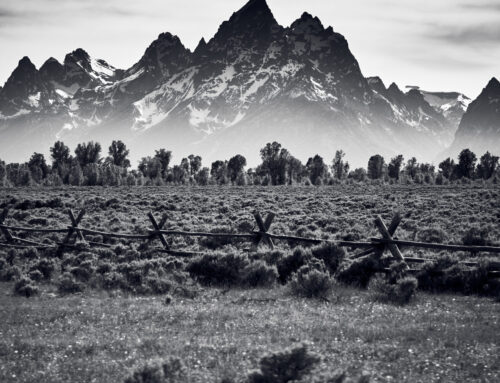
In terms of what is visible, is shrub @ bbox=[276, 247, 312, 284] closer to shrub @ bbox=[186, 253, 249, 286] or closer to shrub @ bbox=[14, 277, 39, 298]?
shrub @ bbox=[186, 253, 249, 286]

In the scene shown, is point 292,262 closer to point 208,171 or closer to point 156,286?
point 156,286

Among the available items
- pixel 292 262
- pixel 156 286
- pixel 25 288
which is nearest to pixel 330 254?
pixel 292 262

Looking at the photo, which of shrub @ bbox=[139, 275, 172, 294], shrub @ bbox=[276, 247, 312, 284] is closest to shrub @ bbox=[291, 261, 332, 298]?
shrub @ bbox=[276, 247, 312, 284]

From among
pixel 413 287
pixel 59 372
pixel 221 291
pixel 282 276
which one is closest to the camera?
pixel 59 372

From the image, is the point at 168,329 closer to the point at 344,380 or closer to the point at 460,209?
the point at 344,380

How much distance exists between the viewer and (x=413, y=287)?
1134cm

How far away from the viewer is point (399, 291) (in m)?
11.3

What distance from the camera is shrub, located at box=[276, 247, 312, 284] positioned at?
14.1 meters

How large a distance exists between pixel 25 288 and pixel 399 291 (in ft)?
29.1

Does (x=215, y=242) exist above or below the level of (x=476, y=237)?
below

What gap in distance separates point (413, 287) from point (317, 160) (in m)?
122

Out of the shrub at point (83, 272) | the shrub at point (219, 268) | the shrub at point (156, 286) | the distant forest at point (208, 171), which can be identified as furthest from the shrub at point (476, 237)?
the distant forest at point (208, 171)

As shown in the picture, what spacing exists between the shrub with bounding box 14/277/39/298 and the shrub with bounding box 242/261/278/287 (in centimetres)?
521

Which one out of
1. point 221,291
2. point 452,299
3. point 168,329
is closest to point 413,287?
point 452,299
